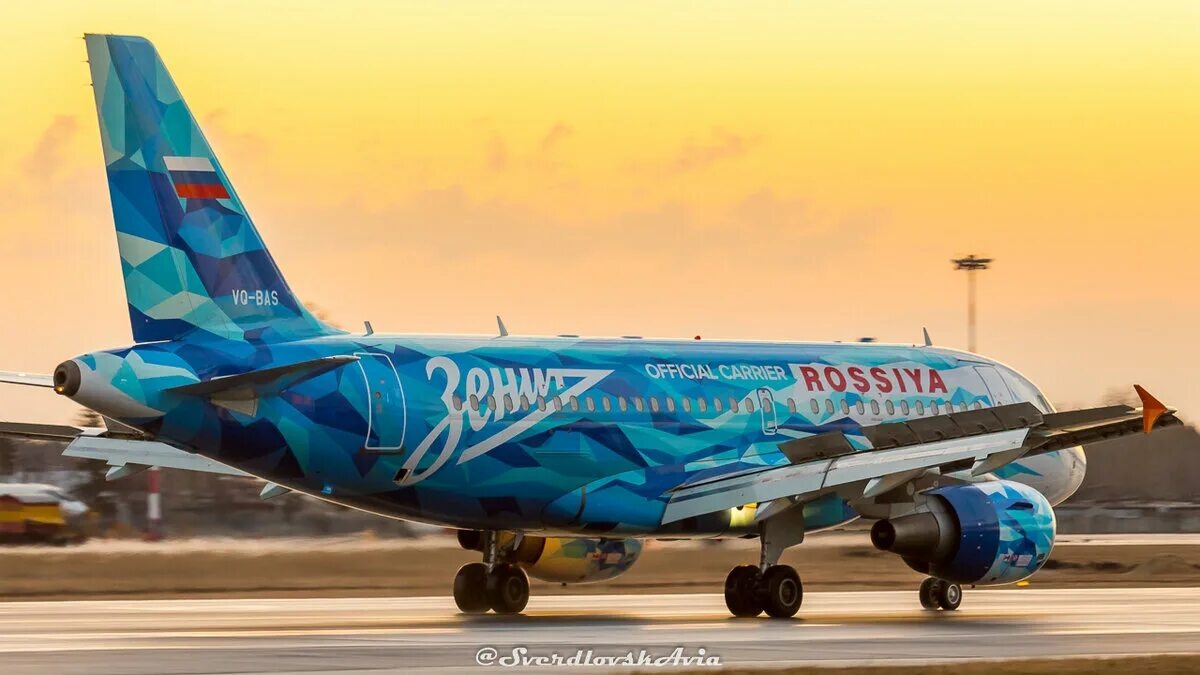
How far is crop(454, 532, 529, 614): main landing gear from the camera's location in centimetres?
3425

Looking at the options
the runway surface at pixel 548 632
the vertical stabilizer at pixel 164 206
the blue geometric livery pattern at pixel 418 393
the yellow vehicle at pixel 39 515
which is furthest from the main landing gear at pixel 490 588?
the yellow vehicle at pixel 39 515

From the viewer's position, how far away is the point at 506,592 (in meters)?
34.2

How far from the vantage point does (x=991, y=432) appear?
3250cm

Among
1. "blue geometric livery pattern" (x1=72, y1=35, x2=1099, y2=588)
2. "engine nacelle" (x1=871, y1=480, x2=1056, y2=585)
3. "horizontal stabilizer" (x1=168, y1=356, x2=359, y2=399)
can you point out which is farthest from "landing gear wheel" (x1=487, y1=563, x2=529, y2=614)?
"horizontal stabilizer" (x1=168, y1=356, x2=359, y2=399)

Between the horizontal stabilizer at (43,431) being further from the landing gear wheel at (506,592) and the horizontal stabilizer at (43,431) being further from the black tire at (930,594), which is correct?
the black tire at (930,594)

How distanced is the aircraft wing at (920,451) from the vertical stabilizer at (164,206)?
7659mm

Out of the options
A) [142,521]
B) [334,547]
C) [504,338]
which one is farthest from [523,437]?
[142,521]

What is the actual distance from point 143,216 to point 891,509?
38.0 ft

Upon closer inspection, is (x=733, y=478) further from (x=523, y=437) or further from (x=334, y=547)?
(x=334, y=547)

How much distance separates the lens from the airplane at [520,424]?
1147 inches

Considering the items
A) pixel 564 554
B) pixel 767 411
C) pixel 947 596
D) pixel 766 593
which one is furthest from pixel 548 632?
pixel 947 596

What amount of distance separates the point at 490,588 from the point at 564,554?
1.69 m

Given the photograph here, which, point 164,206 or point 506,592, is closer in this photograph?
point 164,206

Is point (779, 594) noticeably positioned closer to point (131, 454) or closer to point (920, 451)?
point (920, 451)
